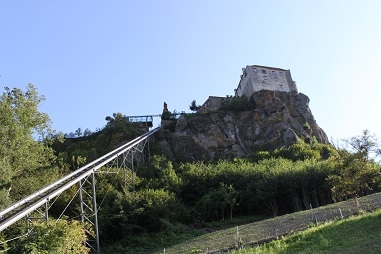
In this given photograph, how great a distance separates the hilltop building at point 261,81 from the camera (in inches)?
2434

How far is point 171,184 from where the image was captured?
3588 centimetres

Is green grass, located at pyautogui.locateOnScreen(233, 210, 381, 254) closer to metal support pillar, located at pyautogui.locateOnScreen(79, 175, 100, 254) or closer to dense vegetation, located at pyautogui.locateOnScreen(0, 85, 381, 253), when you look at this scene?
dense vegetation, located at pyautogui.locateOnScreen(0, 85, 381, 253)

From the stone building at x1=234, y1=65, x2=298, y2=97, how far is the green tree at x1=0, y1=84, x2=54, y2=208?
126 feet

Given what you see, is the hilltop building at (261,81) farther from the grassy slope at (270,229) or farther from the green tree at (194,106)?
the grassy slope at (270,229)

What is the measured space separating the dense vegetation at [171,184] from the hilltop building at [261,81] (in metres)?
19.6

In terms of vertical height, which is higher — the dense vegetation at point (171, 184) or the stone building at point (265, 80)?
the stone building at point (265, 80)

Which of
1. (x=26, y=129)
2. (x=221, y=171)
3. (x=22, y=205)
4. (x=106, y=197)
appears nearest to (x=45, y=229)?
(x=22, y=205)

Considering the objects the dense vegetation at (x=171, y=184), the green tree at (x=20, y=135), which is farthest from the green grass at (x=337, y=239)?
the green tree at (x=20, y=135)

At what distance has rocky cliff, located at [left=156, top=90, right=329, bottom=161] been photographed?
1874 inches

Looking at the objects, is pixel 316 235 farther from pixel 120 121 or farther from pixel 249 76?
pixel 249 76

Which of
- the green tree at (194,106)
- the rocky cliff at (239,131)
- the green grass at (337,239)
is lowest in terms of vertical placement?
the green grass at (337,239)

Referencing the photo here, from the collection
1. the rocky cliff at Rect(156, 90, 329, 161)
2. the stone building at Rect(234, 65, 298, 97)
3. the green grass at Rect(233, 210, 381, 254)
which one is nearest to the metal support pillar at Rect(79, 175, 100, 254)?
the green grass at Rect(233, 210, 381, 254)

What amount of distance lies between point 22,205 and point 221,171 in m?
22.2

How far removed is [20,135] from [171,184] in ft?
45.9
